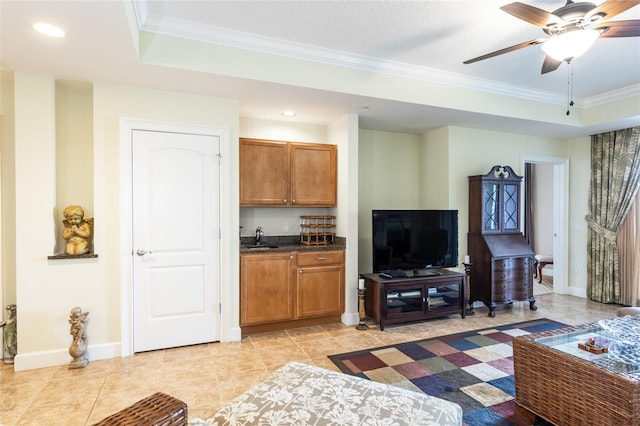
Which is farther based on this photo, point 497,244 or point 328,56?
point 497,244

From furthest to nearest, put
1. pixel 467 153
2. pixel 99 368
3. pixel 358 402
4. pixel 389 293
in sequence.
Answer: pixel 467 153, pixel 389 293, pixel 99 368, pixel 358 402

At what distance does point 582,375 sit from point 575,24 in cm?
212

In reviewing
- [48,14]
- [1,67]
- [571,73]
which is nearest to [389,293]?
[571,73]

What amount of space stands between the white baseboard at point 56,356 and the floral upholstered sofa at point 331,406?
7.11ft

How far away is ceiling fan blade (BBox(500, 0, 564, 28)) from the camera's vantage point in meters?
1.98

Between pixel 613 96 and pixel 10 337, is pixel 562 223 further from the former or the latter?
pixel 10 337

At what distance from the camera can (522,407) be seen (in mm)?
2191

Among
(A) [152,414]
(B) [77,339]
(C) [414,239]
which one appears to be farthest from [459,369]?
(B) [77,339]

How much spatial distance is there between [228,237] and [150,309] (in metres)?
0.99

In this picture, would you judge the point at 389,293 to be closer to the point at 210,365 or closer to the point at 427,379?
the point at 427,379

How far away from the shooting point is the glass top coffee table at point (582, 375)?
1.73m

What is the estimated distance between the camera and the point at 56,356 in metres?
2.96

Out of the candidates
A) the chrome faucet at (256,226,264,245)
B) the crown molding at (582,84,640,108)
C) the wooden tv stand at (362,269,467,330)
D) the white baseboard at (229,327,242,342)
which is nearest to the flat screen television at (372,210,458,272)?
the wooden tv stand at (362,269,467,330)

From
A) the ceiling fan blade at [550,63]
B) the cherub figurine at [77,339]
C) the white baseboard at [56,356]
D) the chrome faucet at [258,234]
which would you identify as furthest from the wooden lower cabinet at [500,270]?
the cherub figurine at [77,339]
